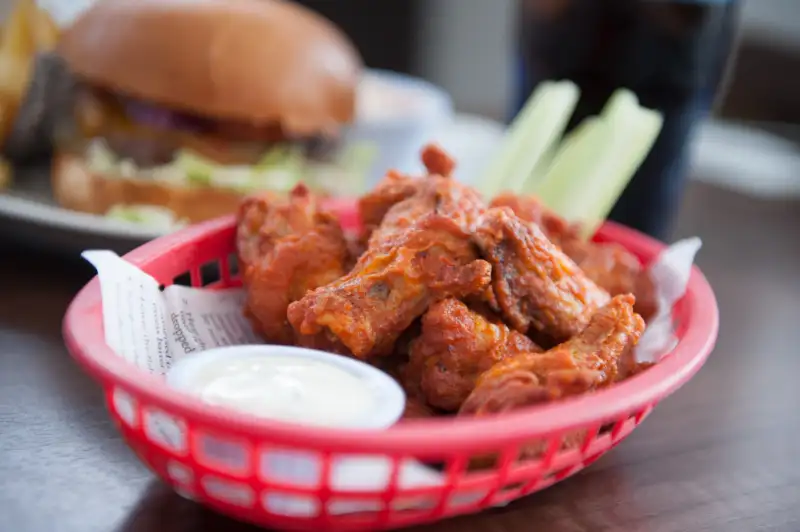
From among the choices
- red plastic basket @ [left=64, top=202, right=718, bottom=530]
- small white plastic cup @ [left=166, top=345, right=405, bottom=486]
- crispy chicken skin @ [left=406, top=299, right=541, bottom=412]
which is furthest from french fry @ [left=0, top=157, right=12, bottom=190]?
crispy chicken skin @ [left=406, top=299, right=541, bottom=412]

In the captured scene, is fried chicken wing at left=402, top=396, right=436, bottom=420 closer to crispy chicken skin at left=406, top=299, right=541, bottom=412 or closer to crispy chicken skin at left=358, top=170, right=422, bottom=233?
crispy chicken skin at left=406, top=299, right=541, bottom=412

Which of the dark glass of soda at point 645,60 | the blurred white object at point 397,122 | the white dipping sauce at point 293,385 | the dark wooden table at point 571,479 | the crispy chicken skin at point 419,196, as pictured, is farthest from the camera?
the blurred white object at point 397,122

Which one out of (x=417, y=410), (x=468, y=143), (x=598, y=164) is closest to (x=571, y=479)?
(x=417, y=410)

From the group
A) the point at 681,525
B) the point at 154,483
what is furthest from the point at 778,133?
the point at 154,483

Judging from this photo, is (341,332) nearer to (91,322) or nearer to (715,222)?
(91,322)

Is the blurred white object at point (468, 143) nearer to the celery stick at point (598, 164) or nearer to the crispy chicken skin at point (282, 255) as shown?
the celery stick at point (598, 164)

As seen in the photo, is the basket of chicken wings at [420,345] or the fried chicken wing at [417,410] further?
the fried chicken wing at [417,410]

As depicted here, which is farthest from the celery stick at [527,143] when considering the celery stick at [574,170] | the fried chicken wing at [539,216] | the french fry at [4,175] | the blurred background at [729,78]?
the french fry at [4,175]
